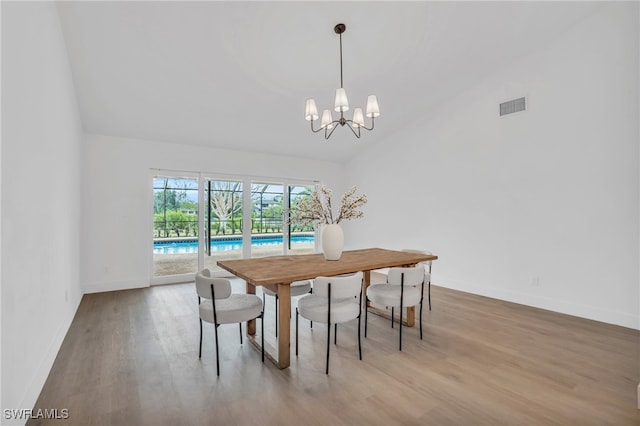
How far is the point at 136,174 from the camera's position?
504 cm

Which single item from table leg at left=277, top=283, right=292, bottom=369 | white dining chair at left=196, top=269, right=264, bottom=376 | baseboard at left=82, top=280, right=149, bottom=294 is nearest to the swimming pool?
baseboard at left=82, top=280, right=149, bottom=294

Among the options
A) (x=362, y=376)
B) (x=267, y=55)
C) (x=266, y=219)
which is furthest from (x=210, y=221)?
(x=362, y=376)

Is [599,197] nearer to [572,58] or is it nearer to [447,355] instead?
[572,58]

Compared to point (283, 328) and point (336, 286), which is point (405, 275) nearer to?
point (336, 286)

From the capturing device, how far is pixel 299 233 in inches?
274

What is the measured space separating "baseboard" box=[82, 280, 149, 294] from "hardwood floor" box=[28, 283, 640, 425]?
125cm

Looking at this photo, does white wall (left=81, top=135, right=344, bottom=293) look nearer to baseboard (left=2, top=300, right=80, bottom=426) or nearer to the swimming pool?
the swimming pool

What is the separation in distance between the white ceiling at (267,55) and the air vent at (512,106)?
0.52m

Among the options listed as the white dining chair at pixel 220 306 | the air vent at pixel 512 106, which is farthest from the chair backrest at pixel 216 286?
the air vent at pixel 512 106

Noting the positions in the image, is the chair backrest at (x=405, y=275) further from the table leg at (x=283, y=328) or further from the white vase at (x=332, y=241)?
the table leg at (x=283, y=328)

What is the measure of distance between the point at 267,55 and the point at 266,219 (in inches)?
136

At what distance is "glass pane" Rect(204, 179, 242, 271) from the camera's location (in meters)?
5.70

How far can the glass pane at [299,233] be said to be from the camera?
22.2ft

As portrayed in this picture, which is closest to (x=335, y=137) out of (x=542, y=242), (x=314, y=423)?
(x=542, y=242)
